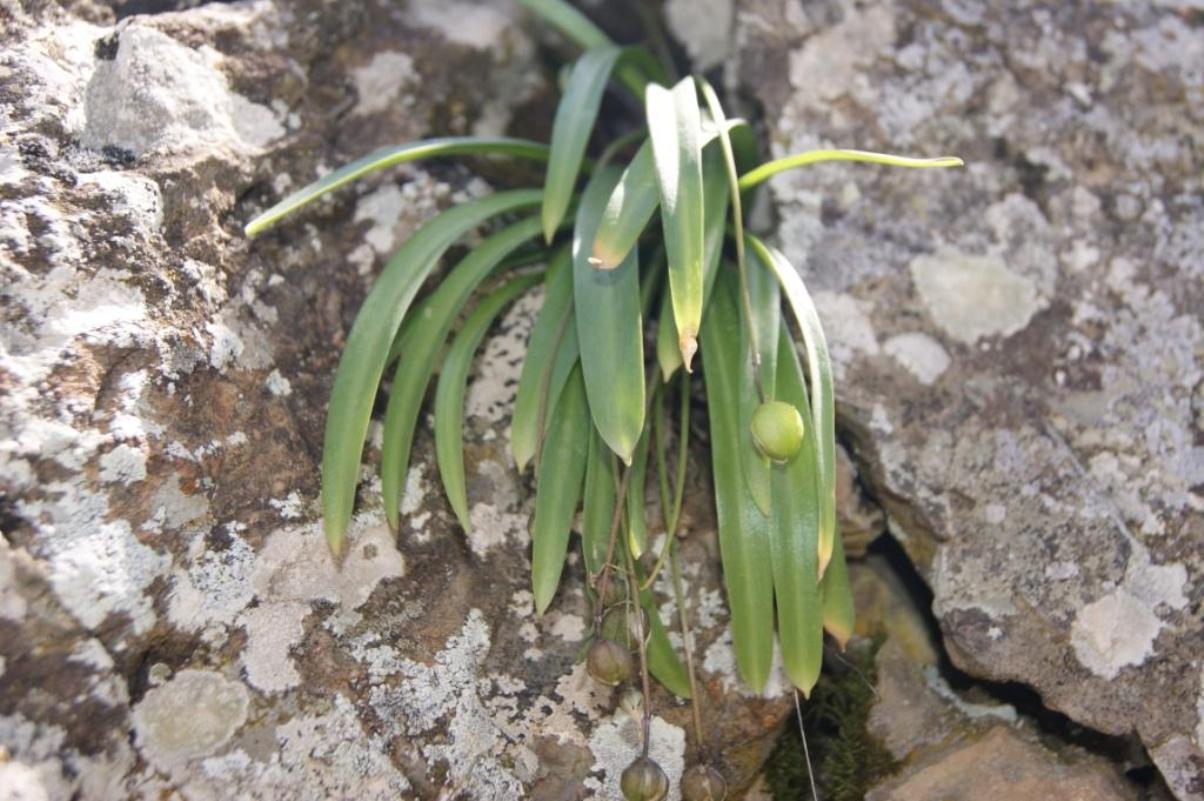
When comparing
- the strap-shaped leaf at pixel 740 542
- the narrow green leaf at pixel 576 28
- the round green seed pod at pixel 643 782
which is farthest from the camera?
the narrow green leaf at pixel 576 28

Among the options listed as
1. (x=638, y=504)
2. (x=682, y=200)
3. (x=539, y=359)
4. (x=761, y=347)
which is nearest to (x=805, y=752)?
(x=638, y=504)

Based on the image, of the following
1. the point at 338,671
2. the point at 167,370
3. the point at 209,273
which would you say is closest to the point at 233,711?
the point at 338,671

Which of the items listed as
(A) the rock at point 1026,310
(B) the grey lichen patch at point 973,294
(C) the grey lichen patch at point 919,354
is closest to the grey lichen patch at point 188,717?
(A) the rock at point 1026,310

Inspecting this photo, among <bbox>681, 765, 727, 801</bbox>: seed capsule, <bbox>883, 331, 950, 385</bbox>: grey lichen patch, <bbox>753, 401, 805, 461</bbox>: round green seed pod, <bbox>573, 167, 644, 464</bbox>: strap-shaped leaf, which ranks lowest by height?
<bbox>681, 765, 727, 801</bbox>: seed capsule

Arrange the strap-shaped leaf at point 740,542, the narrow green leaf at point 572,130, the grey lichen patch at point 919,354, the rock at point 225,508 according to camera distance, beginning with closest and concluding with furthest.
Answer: the rock at point 225,508 → the strap-shaped leaf at point 740,542 → the narrow green leaf at point 572,130 → the grey lichen patch at point 919,354

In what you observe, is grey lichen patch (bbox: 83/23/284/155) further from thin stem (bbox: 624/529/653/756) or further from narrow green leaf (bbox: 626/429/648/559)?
thin stem (bbox: 624/529/653/756)

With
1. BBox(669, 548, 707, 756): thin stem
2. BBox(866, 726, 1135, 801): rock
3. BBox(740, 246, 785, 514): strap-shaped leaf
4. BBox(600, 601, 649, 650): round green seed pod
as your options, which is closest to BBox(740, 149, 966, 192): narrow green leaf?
BBox(740, 246, 785, 514): strap-shaped leaf

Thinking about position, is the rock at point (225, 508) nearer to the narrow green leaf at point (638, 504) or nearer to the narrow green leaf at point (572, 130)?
the narrow green leaf at point (638, 504)

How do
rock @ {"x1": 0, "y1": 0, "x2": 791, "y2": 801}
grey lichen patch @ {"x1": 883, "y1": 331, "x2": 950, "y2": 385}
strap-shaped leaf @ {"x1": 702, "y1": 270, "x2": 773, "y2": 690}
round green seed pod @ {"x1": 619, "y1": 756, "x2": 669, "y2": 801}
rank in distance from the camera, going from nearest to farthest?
rock @ {"x1": 0, "y1": 0, "x2": 791, "y2": 801}, round green seed pod @ {"x1": 619, "y1": 756, "x2": 669, "y2": 801}, strap-shaped leaf @ {"x1": 702, "y1": 270, "x2": 773, "y2": 690}, grey lichen patch @ {"x1": 883, "y1": 331, "x2": 950, "y2": 385}
